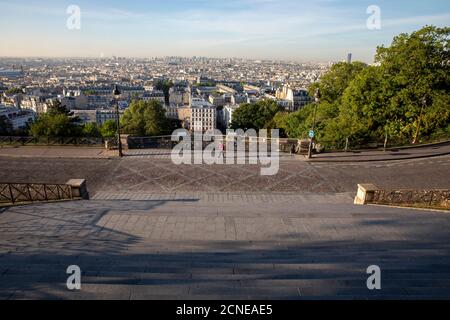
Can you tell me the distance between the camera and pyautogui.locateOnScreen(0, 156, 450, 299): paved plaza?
542 cm

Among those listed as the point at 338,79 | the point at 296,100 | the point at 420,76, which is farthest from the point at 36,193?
the point at 296,100

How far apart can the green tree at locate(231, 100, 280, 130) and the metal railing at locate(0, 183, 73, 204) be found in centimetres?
5172

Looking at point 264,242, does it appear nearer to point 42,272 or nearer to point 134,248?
point 134,248

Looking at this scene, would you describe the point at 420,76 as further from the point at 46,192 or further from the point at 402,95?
the point at 46,192

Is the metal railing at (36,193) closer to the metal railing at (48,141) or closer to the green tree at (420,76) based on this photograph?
the metal railing at (48,141)

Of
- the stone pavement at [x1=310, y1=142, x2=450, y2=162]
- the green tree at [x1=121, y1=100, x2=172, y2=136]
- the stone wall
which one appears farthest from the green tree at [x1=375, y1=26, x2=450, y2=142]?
the green tree at [x1=121, y1=100, x2=172, y2=136]

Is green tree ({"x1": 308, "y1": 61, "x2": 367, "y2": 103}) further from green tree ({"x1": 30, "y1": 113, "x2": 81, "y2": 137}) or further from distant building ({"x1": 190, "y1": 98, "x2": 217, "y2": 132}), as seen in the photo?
distant building ({"x1": 190, "y1": 98, "x2": 217, "y2": 132})

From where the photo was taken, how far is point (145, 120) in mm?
52344

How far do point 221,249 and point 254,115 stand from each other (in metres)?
57.5

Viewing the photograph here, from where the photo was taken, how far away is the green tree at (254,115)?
205ft

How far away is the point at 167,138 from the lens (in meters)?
20.5
